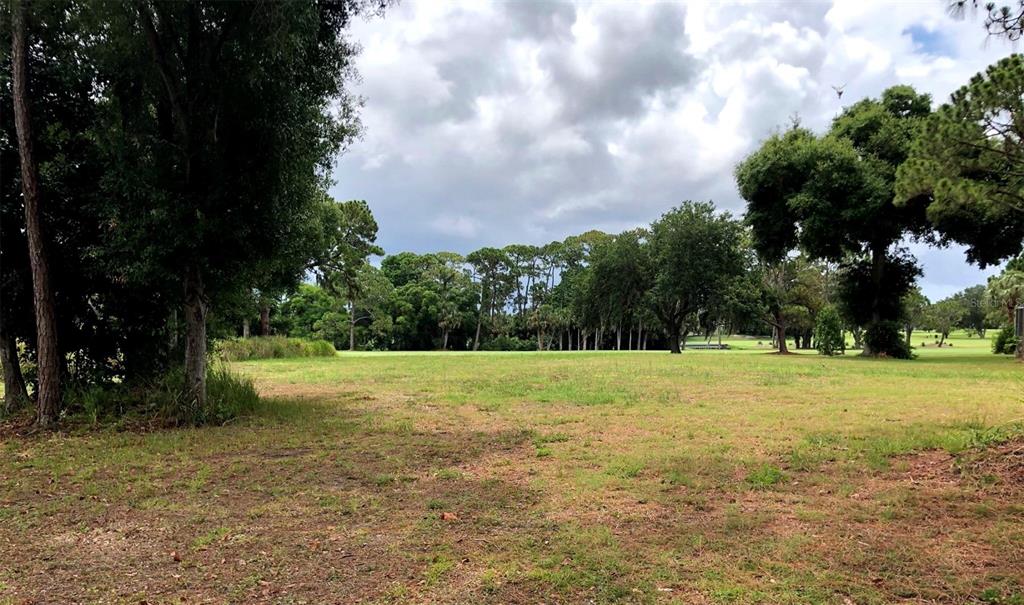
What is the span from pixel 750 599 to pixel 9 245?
414 inches

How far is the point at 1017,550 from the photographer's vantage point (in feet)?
12.1

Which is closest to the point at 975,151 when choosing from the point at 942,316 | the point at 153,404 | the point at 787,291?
the point at 153,404

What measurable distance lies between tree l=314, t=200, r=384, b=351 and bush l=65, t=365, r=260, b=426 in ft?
58.3

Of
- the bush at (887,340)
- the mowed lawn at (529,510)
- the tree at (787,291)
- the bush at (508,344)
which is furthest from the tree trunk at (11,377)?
the bush at (508,344)

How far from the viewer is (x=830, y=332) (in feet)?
103

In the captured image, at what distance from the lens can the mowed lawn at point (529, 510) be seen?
3.30 m

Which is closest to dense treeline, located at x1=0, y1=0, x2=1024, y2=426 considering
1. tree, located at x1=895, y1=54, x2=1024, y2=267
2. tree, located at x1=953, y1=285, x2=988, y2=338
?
tree, located at x1=895, y1=54, x2=1024, y2=267

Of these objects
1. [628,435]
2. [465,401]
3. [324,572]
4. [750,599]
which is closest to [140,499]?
[324,572]

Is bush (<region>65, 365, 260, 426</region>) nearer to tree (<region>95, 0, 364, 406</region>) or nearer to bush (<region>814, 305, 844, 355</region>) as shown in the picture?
tree (<region>95, 0, 364, 406</region>)

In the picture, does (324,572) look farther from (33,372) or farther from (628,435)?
(33,372)

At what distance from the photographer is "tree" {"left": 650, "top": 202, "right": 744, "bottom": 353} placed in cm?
3597

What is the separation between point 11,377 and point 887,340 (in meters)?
29.8

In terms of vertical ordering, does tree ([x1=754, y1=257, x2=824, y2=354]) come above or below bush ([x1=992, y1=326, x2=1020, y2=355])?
above

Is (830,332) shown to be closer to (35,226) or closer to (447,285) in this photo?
(35,226)
